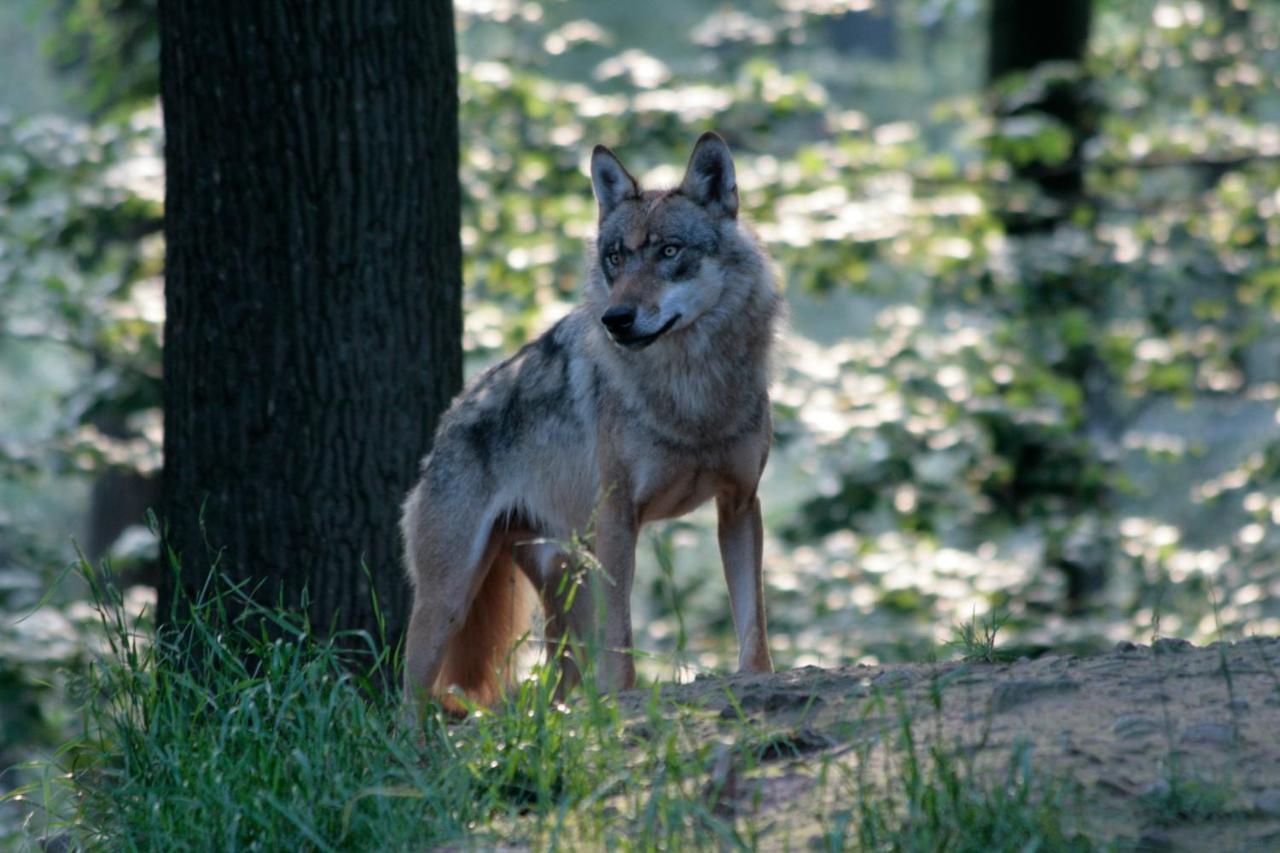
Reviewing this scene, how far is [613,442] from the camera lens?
543 centimetres

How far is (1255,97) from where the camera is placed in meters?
11.6

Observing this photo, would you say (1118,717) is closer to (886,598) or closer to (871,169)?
(886,598)

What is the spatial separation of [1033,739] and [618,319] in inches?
90.6

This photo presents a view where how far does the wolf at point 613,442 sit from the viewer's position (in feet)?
17.6

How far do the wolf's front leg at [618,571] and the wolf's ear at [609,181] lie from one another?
1.30 metres

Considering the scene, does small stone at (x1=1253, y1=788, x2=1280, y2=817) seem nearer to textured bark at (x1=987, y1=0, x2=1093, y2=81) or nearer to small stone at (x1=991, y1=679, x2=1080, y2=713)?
small stone at (x1=991, y1=679, x2=1080, y2=713)

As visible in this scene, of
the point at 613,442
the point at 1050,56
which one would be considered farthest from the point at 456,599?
the point at 1050,56

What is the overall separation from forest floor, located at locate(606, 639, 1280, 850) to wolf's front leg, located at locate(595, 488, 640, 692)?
0.80 m

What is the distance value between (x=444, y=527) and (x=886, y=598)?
4336 millimetres

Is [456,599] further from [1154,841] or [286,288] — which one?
[1154,841]

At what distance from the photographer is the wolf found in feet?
17.6

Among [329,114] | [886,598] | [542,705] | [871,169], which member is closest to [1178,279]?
[871,169]

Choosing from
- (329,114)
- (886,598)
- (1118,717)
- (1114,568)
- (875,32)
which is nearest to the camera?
(1118,717)

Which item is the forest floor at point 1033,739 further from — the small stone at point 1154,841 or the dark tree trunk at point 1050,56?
the dark tree trunk at point 1050,56
